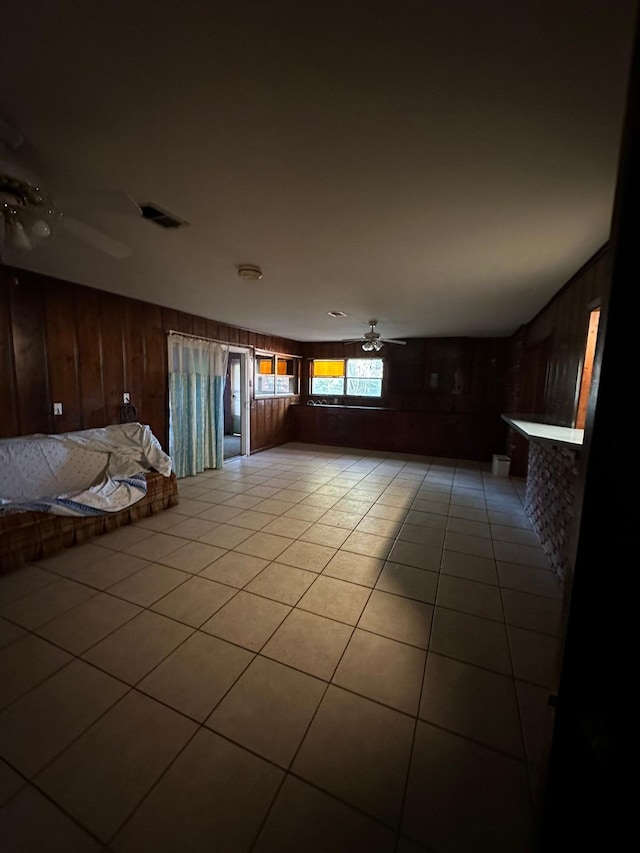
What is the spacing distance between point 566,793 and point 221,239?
2.62m

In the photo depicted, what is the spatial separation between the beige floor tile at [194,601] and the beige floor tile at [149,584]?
6 centimetres

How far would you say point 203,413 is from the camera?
5027 mm

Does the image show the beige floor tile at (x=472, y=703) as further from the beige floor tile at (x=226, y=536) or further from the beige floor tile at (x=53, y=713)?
the beige floor tile at (x=226, y=536)

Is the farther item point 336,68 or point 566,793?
point 336,68

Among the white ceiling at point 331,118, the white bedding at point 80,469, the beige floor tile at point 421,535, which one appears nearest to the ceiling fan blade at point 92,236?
the white ceiling at point 331,118

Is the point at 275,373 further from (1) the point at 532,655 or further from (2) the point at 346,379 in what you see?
(1) the point at 532,655

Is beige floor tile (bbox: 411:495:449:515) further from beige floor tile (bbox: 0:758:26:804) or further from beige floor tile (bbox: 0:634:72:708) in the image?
beige floor tile (bbox: 0:758:26:804)

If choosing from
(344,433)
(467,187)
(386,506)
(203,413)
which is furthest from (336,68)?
(344,433)

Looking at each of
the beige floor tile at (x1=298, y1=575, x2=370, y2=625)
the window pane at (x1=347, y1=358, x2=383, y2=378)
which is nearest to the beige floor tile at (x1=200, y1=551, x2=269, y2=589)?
the beige floor tile at (x1=298, y1=575, x2=370, y2=625)

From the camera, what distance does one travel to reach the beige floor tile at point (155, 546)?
8.71ft

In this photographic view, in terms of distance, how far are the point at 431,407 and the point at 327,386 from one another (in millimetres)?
2392

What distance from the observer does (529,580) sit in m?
2.44

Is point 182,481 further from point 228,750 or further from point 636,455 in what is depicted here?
point 636,455

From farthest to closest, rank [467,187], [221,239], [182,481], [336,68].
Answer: [182,481] < [221,239] < [467,187] < [336,68]
